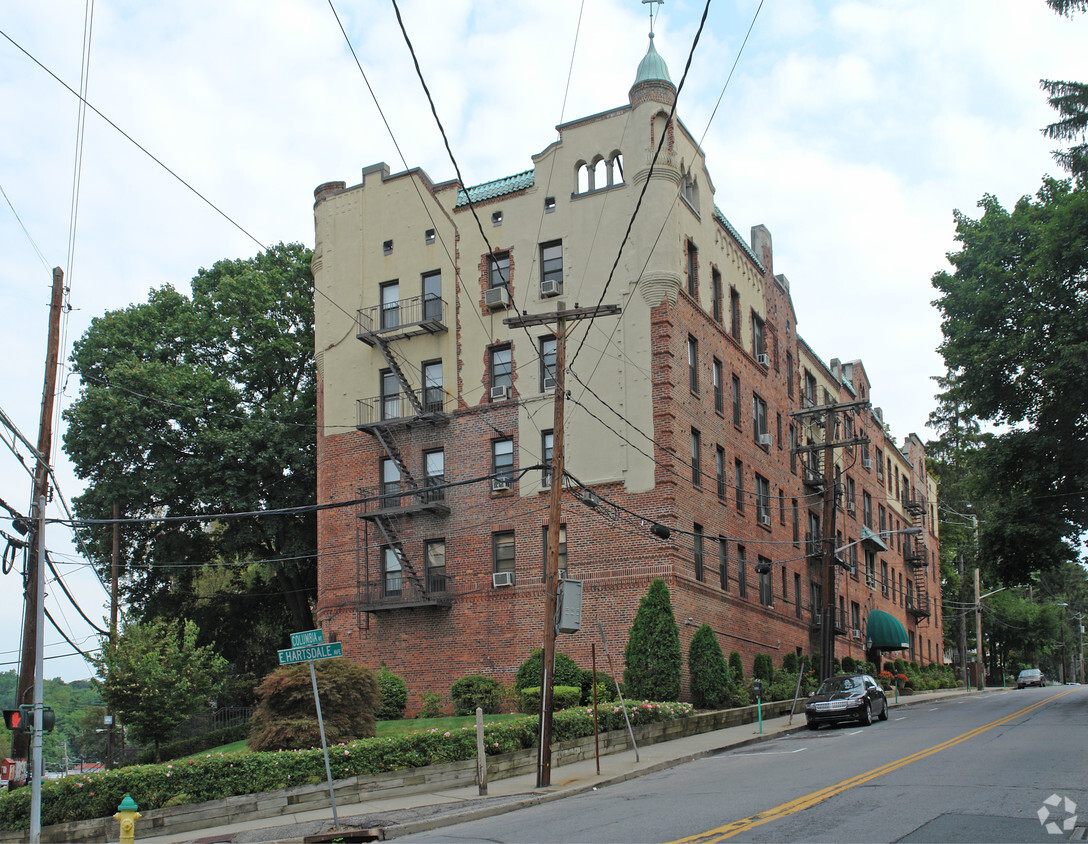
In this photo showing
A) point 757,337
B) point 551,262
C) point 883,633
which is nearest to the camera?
point 551,262

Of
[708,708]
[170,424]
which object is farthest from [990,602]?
[170,424]

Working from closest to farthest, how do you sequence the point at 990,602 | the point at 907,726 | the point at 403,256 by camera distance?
the point at 907,726 < the point at 403,256 < the point at 990,602

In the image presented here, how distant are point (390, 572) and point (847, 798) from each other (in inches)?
912

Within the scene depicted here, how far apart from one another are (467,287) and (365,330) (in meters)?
4.20

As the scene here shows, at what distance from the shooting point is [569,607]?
20484mm

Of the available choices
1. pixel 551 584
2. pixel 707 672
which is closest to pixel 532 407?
pixel 707 672

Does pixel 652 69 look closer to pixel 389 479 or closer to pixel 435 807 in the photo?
pixel 389 479

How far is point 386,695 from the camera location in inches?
1283

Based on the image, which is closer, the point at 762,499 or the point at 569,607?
the point at 569,607

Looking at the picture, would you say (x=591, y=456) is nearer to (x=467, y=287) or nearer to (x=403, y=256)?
(x=467, y=287)

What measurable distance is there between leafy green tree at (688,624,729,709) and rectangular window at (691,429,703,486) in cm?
498

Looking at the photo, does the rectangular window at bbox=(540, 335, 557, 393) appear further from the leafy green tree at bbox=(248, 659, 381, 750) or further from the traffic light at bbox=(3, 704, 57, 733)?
the traffic light at bbox=(3, 704, 57, 733)

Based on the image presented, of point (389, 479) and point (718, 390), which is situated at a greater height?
point (718, 390)

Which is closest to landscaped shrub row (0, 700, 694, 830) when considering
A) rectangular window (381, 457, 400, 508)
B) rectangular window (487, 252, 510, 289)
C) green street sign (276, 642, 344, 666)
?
green street sign (276, 642, 344, 666)
